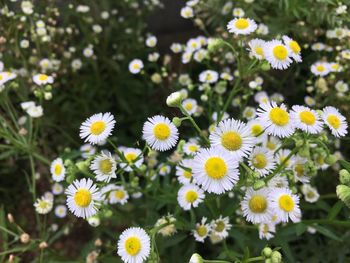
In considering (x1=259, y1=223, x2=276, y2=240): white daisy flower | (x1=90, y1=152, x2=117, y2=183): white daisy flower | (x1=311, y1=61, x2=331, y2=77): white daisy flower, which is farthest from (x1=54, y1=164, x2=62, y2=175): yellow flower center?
(x1=311, y1=61, x2=331, y2=77): white daisy flower

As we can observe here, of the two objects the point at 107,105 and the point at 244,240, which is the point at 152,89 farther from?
the point at 244,240

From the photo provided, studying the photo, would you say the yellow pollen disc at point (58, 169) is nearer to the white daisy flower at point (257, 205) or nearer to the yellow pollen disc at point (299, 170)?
the white daisy flower at point (257, 205)

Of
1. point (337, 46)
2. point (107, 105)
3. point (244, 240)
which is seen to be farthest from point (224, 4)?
point (244, 240)

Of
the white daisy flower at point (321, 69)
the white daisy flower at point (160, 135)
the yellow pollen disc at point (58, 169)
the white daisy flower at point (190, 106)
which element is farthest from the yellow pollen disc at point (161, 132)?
the white daisy flower at point (321, 69)

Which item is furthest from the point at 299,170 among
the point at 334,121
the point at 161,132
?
the point at 161,132

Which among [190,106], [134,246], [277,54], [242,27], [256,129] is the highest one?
[190,106]

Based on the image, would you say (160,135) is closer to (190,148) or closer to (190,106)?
(190,148)
